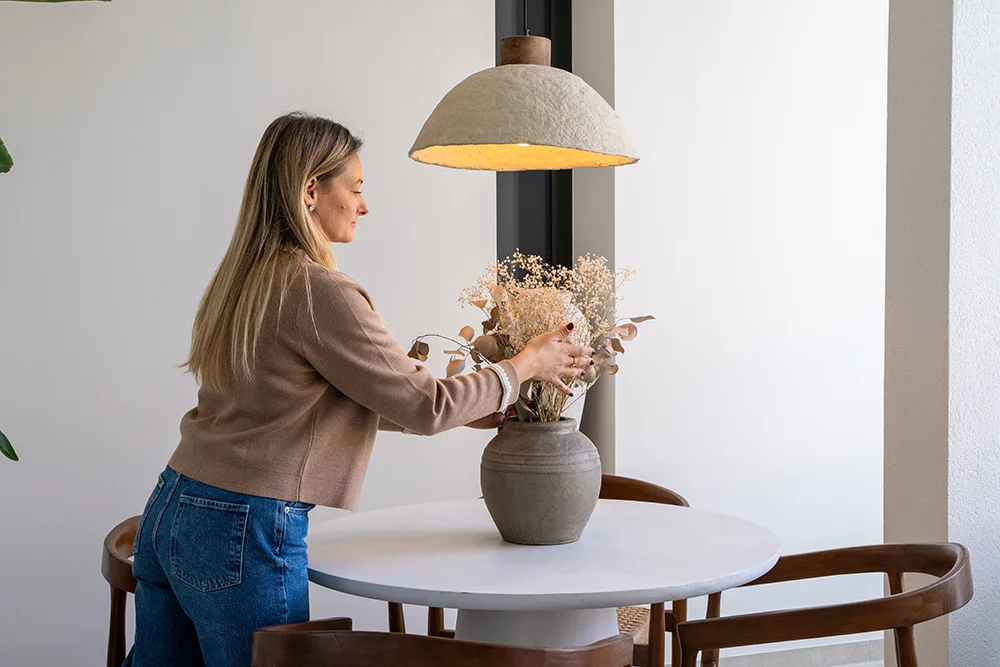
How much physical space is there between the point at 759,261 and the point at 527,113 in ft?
7.23

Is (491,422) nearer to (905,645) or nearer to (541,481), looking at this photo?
(541,481)

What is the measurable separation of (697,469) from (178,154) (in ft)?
6.87

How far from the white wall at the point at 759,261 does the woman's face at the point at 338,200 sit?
67.4 inches

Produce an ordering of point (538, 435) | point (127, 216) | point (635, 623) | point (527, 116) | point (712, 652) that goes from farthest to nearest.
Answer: point (127, 216) → point (635, 623) → point (712, 652) → point (538, 435) → point (527, 116)

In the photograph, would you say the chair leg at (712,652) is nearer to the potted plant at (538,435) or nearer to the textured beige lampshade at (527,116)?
the potted plant at (538,435)

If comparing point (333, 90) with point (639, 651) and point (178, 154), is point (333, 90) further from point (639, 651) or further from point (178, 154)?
point (639, 651)

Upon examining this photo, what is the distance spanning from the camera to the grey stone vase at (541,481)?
2137mm

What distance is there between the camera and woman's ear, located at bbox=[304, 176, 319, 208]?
2.09 metres

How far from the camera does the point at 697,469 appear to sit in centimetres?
→ 390

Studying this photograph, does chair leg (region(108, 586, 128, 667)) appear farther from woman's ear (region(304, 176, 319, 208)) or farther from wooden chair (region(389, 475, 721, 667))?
woman's ear (region(304, 176, 319, 208))

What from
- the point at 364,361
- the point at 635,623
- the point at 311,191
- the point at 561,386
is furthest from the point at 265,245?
the point at 635,623

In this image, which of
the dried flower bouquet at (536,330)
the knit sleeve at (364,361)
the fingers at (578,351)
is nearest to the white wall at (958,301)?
the dried flower bouquet at (536,330)

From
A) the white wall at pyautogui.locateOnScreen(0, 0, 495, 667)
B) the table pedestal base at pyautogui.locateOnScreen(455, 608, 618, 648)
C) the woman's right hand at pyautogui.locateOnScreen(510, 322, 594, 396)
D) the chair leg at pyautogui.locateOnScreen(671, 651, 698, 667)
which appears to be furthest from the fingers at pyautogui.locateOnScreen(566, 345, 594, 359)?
the white wall at pyautogui.locateOnScreen(0, 0, 495, 667)

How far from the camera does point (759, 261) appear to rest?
3.95 m
